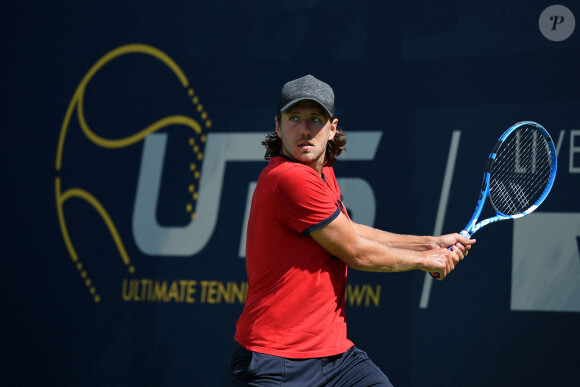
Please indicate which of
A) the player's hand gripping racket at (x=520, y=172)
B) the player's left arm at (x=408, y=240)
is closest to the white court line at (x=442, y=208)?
the player's hand gripping racket at (x=520, y=172)

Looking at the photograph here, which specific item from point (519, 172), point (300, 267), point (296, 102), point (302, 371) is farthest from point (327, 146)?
point (519, 172)

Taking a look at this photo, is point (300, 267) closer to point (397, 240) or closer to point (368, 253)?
point (368, 253)

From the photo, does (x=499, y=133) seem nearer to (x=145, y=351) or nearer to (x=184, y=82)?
(x=184, y=82)

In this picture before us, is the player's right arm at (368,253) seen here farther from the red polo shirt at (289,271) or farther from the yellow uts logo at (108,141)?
the yellow uts logo at (108,141)

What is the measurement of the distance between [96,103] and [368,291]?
6.26ft

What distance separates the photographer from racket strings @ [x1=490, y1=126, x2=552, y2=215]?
11.0 feet

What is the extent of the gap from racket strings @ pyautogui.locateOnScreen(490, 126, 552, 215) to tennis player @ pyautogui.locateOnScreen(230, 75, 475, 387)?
3.15 ft

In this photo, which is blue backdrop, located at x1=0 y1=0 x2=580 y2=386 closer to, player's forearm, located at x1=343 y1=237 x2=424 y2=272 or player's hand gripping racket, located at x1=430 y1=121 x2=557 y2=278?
player's hand gripping racket, located at x1=430 y1=121 x2=557 y2=278

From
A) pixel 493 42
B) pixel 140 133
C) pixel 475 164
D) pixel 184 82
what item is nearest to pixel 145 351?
pixel 140 133

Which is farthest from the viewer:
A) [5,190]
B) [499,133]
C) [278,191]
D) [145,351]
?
[5,190]

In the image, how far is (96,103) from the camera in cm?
457

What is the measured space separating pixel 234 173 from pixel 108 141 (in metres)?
0.79

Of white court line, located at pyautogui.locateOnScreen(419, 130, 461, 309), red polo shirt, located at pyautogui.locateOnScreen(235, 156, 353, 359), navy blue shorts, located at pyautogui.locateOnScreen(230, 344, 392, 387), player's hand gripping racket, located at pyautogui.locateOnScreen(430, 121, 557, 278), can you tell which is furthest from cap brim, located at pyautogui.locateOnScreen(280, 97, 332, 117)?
white court line, located at pyautogui.locateOnScreen(419, 130, 461, 309)

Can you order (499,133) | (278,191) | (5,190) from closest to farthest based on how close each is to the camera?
(278,191) → (499,133) → (5,190)
